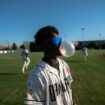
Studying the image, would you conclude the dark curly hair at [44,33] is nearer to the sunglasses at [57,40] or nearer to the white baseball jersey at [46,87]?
the sunglasses at [57,40]

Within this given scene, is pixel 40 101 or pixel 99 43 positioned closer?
pixel 40 101

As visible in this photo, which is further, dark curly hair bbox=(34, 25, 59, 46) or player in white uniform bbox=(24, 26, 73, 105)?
dark curly hair bbox=(34, 25, 59, 46)

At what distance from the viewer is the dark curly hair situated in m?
4.26

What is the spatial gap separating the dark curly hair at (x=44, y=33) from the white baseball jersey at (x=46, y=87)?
0.94 ft

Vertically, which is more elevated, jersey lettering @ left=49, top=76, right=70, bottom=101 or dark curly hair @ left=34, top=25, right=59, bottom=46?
dark curly hair @ left=34, top=25, right=59, bottom=46

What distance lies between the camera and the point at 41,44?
4.27 m

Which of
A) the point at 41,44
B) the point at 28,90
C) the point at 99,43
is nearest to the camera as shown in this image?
the point at 28,90

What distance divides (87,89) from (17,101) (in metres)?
3.93

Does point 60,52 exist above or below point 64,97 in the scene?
above

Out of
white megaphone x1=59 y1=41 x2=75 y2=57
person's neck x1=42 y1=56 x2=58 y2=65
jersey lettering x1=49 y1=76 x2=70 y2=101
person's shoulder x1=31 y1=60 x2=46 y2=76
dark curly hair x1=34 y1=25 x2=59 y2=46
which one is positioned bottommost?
jersey lettering x1=49 y1=76 x2=70 y2=101

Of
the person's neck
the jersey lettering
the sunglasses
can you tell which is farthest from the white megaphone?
the jersey lettering

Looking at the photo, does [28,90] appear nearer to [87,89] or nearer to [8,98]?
[8,98]

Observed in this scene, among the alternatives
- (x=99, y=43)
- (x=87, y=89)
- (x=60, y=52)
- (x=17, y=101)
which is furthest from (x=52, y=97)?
(x=99, y=43)

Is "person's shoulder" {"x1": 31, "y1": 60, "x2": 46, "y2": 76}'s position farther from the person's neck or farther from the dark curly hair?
the dark curly hair
